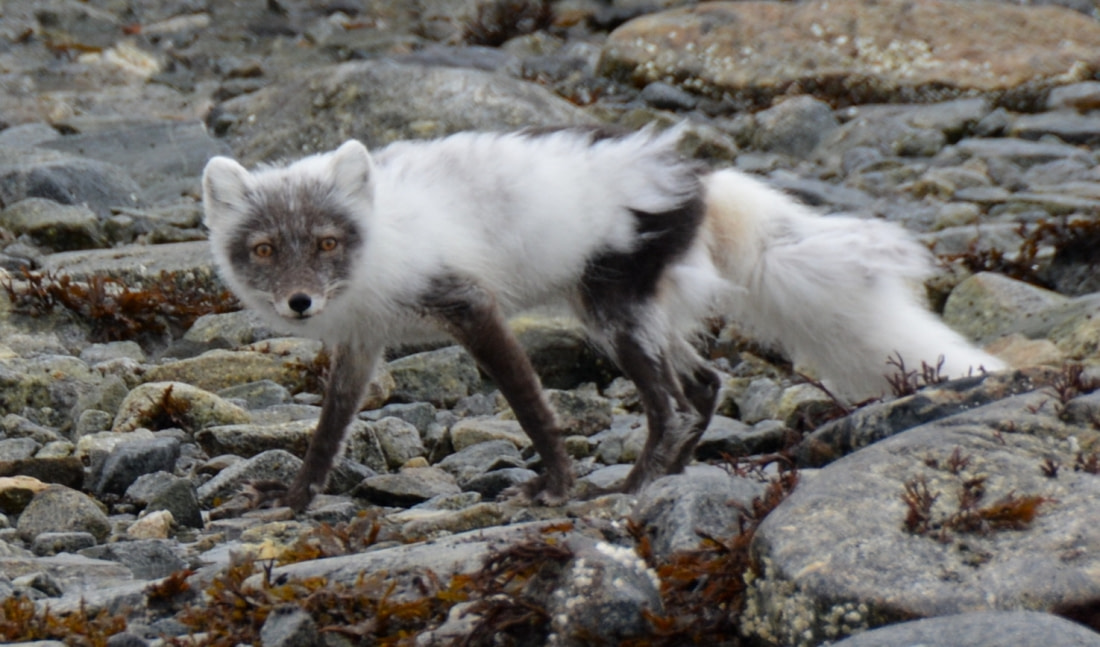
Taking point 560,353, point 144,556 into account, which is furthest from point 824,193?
point 144,556

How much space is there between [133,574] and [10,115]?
939cm

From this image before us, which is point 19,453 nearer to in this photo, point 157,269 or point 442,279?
point 442,279

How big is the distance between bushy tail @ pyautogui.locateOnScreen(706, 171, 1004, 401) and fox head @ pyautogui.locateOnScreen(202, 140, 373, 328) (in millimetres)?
1351

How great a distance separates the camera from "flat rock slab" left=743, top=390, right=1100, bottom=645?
2352 mm

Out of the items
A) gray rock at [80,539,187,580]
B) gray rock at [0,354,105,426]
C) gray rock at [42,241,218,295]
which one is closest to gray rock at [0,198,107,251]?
gray rock at [42,241,218,295]

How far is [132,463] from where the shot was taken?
14.8ft

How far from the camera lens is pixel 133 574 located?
361cm

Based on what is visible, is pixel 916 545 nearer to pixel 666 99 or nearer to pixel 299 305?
pixel 299 305

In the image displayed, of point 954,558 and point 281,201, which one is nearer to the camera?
point 954,558

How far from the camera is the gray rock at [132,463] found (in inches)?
176

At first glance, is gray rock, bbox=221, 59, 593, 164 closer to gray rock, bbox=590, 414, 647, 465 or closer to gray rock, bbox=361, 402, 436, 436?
gray rock, bbox=361, 402, 436, 436

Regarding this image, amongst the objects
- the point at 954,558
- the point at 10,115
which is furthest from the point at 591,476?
the point at 10,115

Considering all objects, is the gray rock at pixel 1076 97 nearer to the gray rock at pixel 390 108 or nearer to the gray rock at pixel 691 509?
the gray rock at pixel 390 108

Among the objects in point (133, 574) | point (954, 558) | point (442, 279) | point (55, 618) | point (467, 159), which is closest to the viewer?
point (954, 558)
